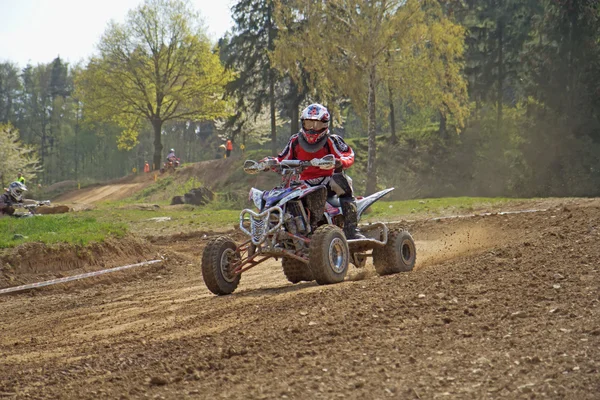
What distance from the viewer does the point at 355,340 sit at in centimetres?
605

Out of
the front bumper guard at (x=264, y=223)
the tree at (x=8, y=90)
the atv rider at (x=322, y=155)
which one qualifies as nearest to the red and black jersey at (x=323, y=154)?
the atv rider at (x=322, y=155)

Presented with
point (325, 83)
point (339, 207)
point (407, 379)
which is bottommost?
point (407, 379)

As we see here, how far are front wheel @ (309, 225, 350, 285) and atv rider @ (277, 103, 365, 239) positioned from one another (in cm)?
64

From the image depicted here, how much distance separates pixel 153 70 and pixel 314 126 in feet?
153

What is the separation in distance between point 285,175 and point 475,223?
8.45 meters

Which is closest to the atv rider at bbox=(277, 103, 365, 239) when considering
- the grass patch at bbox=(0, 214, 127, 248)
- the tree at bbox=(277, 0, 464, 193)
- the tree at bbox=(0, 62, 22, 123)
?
the grass patch at bbox=(0, 214, 127, 248)

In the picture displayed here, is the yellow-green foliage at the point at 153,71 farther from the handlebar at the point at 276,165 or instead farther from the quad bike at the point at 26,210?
the handlebar at the point at 276,165

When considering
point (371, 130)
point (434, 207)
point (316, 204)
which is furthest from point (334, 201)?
point (371, 130)

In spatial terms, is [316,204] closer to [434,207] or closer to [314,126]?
[314,126]

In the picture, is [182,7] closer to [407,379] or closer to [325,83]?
[325,83]

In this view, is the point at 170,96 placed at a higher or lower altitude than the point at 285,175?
higher

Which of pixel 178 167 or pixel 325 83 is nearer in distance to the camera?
pixel 325 83

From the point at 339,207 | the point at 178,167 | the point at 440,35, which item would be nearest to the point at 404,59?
the point at 440,35

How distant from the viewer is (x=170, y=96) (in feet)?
182
